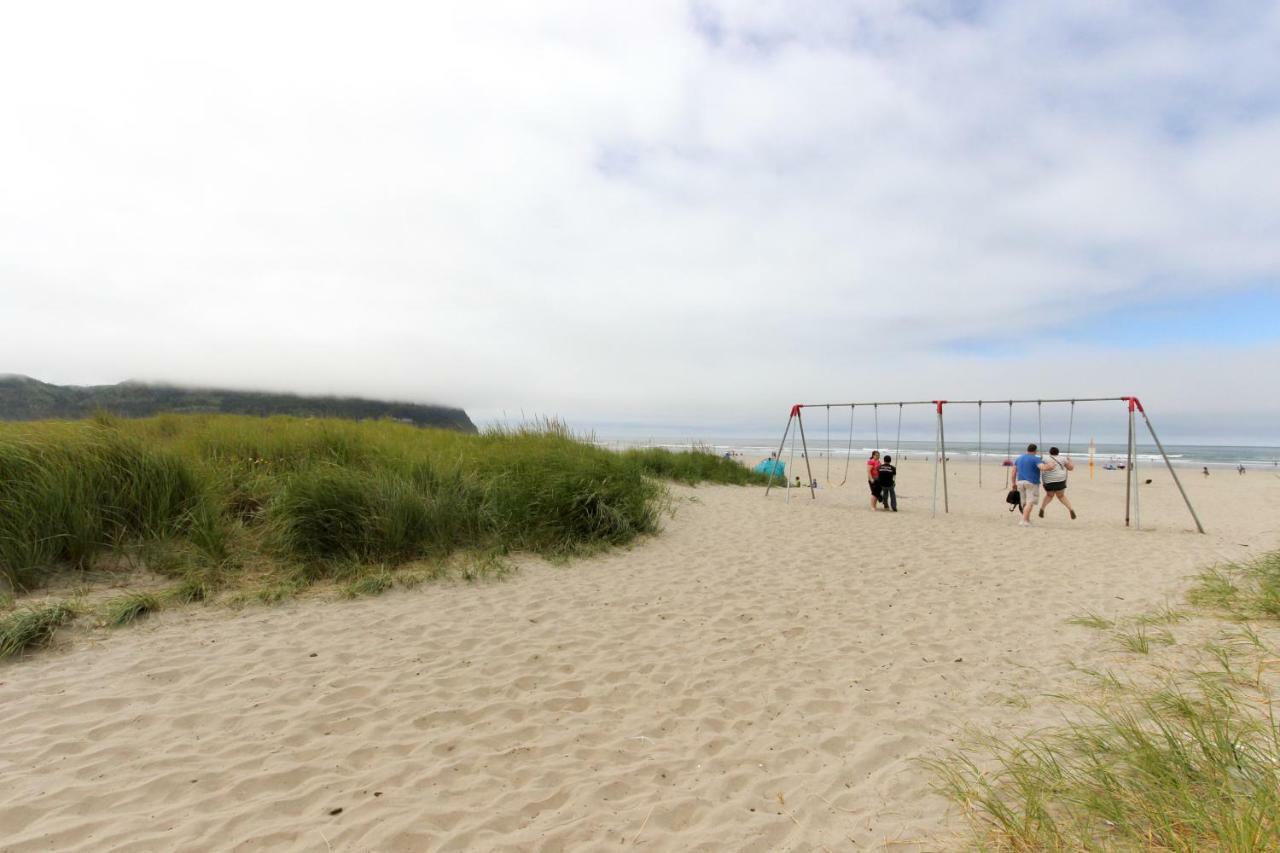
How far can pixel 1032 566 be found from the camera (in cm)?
763

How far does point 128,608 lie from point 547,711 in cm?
366

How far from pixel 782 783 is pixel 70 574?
21.3ft

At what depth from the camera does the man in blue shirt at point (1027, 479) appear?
11.3 meters

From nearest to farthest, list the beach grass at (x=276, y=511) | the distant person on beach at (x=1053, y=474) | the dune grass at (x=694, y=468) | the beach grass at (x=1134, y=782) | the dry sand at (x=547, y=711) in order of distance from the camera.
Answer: the beach grass at (x=1134, y=782)
the dry sand at (x=547, y=711)
the beach grass at (x=276, y=511)
the distant person on beach at (x=1053, y=474)
the dune grass at (x=694, y=468)

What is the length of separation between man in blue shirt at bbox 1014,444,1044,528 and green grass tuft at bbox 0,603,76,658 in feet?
45.3

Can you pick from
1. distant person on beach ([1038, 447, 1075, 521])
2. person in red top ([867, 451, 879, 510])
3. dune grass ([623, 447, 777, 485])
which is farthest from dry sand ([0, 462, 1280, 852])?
dune grass ([623, 447, 777, 485])

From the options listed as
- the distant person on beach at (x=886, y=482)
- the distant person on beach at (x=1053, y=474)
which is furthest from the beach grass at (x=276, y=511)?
the distant person on beach at (x=1053, y=474)

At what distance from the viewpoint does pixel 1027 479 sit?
38.5 ft

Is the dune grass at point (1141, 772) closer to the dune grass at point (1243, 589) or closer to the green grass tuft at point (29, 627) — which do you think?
the dune grass at point (1243, 589)

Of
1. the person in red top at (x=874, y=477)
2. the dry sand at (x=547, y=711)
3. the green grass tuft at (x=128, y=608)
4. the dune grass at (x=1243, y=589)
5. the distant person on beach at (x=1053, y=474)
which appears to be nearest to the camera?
the dry sand at (x=547, y=711)

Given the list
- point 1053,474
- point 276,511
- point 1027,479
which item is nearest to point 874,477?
point 1027,479

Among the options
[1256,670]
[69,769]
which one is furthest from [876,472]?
[69,769]

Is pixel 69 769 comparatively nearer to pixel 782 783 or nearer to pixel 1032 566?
pixel 782 783

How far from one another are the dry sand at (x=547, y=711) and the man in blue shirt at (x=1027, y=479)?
16.4ft
